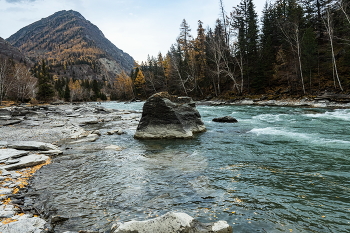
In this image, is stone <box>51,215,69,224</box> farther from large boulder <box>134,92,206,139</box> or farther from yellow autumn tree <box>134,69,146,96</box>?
yellow autumn tree <box>134,69,146,96</box>

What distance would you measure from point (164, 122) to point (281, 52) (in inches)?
1601

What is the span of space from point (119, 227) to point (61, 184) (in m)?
3.16

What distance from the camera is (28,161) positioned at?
6598 mm

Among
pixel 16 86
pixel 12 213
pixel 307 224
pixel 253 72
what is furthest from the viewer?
pixel 16 86

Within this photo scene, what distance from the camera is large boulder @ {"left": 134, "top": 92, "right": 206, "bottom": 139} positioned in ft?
36.7

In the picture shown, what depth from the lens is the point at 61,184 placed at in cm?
520

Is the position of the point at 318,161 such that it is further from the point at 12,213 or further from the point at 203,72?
the point at 203,72

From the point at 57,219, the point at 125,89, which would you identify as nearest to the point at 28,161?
the point at 57,219

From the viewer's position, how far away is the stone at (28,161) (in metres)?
6.09

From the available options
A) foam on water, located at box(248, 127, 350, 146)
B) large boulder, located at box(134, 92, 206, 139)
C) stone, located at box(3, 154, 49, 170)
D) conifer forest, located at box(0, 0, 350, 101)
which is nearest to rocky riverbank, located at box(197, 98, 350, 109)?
conifer forest, located at box(0, 0, 350, 101)

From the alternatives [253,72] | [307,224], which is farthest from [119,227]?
[253,72]

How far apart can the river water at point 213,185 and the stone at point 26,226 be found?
32 cm

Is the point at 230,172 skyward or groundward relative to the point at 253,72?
groundward

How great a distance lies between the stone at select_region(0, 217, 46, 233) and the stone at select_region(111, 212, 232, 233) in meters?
1.32
